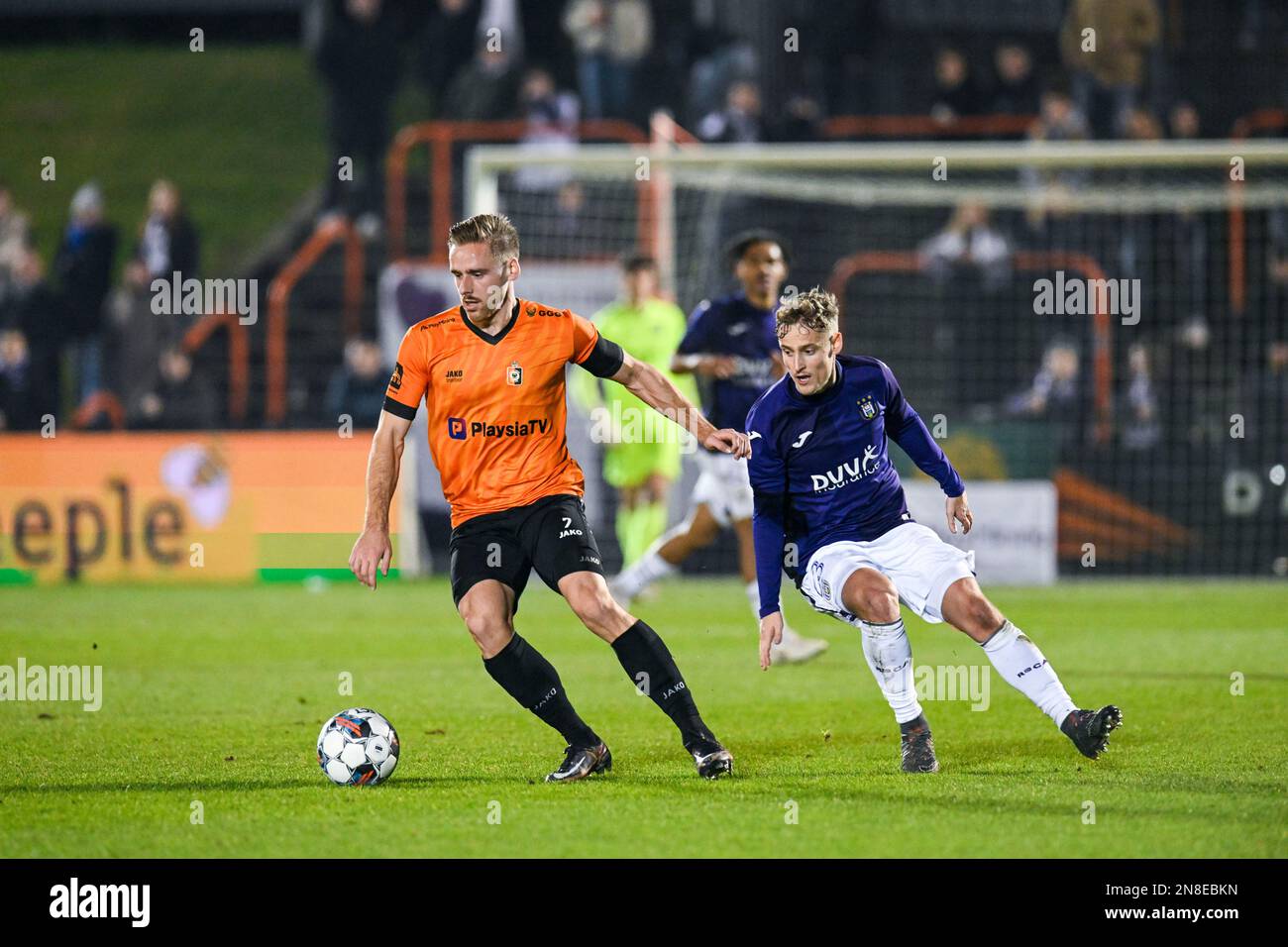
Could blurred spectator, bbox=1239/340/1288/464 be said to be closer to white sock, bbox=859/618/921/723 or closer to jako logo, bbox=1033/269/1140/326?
jako logo, bbox=1033/269/1140/326

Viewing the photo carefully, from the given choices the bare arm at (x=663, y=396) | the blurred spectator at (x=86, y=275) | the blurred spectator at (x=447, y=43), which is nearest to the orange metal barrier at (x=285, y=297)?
the blurred spectator at (x=86, y=275)

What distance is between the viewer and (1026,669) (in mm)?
6289

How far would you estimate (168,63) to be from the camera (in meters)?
28.3

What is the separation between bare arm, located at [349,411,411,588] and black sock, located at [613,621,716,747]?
0.92m

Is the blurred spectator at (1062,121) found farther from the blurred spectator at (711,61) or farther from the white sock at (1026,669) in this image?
the white sock at (1026,669)

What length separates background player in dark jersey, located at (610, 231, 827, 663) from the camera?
32.2 feet

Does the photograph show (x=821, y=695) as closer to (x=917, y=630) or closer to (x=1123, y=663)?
(x=1123, y=663)

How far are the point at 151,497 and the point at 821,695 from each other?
864 cm

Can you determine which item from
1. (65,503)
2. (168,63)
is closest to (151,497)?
(65,503)

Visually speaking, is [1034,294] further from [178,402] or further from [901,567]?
[901,567]

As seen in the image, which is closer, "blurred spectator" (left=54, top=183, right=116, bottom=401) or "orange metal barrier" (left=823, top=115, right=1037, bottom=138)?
"orange metal barrier" (left=823, top=115, right=1037, bottom=138)

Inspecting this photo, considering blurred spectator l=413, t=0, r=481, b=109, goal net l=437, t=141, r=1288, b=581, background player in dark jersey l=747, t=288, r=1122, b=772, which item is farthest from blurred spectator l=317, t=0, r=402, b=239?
background player in dark jersey l=747, t=288, r=1122, b=772

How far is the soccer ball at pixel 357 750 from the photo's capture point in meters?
6.17

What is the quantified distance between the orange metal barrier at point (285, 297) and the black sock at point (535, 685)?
443 inches
